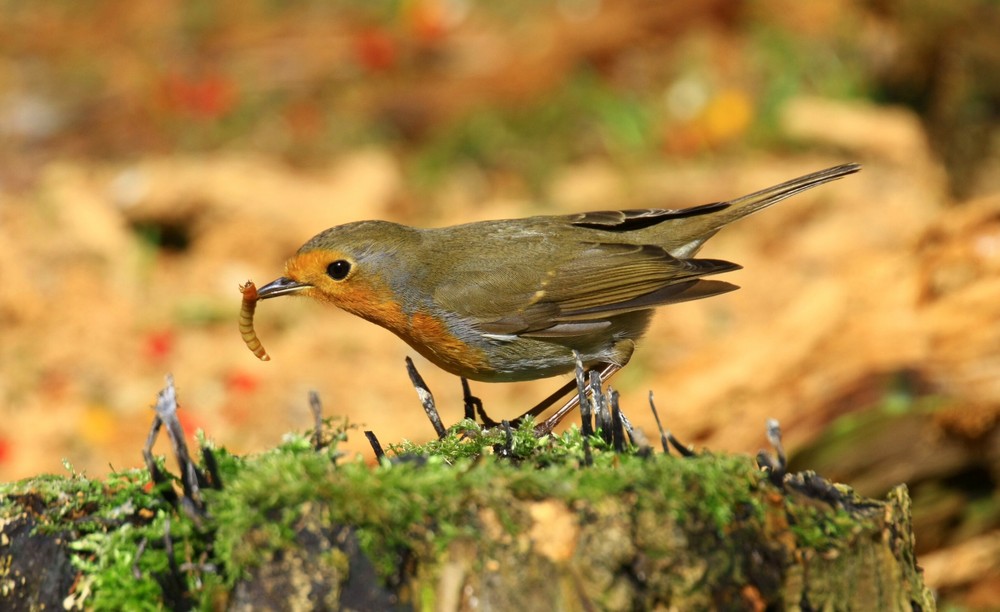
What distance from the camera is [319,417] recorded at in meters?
2.70

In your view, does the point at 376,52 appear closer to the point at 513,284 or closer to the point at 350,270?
the point at 513,284

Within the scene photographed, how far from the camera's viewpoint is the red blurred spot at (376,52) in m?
12.2

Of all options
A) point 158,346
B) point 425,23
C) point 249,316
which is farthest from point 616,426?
point 425,23

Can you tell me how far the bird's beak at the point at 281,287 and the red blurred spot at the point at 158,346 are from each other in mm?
3480

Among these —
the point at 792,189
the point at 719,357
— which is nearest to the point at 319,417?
the point at 792,189

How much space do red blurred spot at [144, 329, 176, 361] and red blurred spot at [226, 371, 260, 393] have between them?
2.03 ft

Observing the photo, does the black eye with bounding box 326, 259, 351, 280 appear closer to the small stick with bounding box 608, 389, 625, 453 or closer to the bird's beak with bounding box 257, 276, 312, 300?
the bird's beak with bounding box 257, 276, 312, 300

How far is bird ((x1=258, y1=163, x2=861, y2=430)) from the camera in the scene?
15.5 ft

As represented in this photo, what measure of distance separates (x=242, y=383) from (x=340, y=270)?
3.02m

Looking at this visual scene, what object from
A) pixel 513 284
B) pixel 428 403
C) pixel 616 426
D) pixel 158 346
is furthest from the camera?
pixel 158 346

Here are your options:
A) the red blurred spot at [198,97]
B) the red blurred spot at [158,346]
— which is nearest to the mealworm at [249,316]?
the red blurred spot at [158,346]

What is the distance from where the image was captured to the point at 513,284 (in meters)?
5.01

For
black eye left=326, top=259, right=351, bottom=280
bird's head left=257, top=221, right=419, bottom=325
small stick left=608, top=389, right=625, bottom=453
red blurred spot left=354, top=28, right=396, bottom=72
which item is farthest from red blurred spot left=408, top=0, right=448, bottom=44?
small stick left=608, top=389, right=625, bottom=453

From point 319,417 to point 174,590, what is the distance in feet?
1.67
